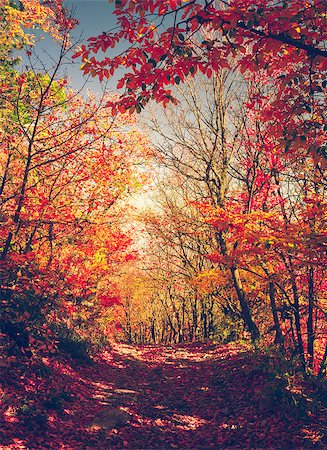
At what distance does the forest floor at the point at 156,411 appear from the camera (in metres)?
6.41

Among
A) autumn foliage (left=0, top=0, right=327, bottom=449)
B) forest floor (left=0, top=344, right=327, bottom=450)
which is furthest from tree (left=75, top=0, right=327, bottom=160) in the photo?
forest floor (left=0, top=344, right=327, bottom=450)

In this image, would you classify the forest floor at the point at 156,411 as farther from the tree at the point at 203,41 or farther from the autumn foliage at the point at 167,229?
the tree at the point at 203,41

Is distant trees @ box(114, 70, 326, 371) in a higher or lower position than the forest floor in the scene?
higher

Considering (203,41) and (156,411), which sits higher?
(203,41)

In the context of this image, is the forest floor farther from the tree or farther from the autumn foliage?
the tree

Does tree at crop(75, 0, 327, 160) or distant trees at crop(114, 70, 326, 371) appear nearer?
tree at crop(75, 0, 327, 160)

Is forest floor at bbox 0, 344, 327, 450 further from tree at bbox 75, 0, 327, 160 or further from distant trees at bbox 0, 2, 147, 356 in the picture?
tree at bbox 75, 0, 327, 160

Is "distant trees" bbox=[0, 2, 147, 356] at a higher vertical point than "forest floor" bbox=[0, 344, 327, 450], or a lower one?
higher

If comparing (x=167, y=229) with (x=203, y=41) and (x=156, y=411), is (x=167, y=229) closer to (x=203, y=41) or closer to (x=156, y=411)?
(x=156, y=411)

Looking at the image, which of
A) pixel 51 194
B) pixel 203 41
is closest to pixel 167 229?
pixel 51 194

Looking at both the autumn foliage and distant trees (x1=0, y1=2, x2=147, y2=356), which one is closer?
the autumn foliage

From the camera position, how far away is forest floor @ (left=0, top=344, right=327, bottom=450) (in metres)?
6.41

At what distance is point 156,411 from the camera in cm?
842

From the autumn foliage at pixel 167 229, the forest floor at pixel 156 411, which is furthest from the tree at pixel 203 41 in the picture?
the forest floor at pixel 156 411
